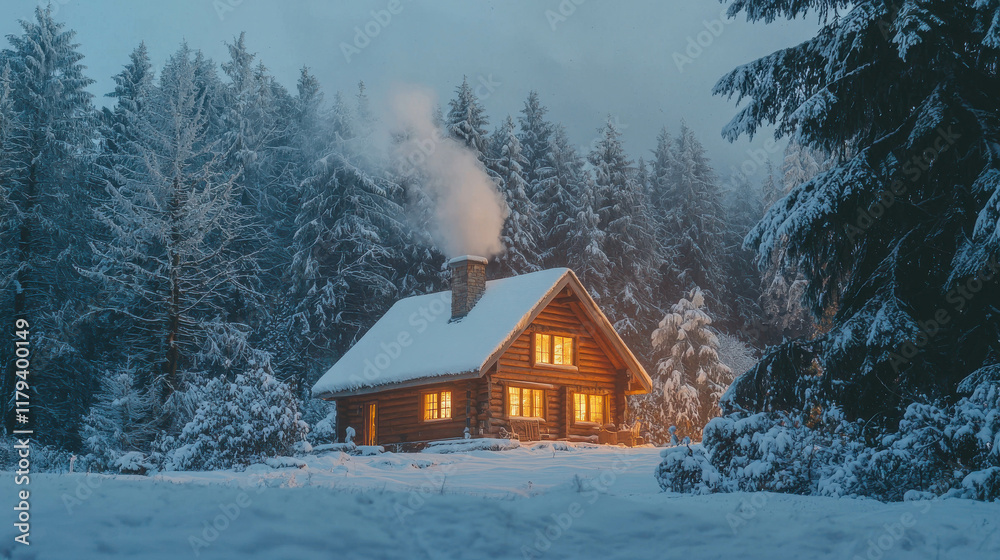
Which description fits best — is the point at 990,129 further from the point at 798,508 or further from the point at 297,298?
the point at 297,298

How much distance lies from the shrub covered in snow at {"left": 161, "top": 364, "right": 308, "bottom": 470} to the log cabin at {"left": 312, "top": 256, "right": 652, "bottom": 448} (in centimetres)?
Answer: 654

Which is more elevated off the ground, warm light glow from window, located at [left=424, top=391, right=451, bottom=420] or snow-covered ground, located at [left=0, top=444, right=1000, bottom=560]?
warm light glow from window, located at [left=424, top=391, right=451, bottom=420]

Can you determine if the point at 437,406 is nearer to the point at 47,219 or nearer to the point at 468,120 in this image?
the point at 47,219

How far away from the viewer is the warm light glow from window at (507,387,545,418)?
28141 mm

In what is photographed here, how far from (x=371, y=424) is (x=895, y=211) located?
2166 centimetres

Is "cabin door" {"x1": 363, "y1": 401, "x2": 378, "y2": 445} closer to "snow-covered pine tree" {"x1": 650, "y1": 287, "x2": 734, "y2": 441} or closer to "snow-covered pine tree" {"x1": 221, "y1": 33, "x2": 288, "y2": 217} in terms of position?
"snow-covered pine tree" {"x1": 650, "y1": 287, "x2": 734, "y2": 441}

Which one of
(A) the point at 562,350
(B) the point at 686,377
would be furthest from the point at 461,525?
(B) the point at 686,377

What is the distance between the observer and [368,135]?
46.3m

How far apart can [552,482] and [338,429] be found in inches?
701

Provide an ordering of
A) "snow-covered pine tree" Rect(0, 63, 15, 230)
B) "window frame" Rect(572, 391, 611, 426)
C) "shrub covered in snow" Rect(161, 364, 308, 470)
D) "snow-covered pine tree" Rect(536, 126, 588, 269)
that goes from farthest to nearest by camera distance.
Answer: "snow-covered pine tree" Rect(536, 126, 588, 269)
"snow-covered pine tree" Rect(0, 63, 15, 230)
"window frame" Rect(572, 391, 611, 426)
"shrub covered in snow" Rect(161, 364, 308, 470)

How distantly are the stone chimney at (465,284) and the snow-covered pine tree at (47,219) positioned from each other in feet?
48.9

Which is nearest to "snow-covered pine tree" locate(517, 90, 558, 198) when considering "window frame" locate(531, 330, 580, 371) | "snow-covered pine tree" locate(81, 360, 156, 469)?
"window frame" locate(531, 330, 580, 371)

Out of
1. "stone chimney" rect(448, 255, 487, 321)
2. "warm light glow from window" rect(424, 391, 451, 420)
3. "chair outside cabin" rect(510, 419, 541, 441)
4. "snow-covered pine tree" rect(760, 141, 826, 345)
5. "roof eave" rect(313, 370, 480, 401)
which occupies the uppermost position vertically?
"snow-covered pine tree" rect(760, 141, 826, 345)

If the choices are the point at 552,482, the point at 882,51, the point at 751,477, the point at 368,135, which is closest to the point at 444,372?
the point at 552,482
